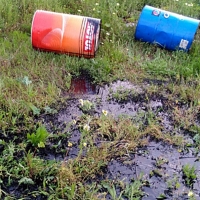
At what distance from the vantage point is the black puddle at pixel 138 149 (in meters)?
2.16

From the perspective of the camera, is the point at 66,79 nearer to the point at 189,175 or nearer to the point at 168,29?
the point at 168,29

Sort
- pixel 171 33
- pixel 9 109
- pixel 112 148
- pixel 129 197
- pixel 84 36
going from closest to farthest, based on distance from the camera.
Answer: pixel 129 197 → pixel 112 148 → pixel 9 109 → pixel 84 36 → pixel 171 33

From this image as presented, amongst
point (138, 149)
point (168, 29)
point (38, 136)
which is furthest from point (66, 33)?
point (138, 149)

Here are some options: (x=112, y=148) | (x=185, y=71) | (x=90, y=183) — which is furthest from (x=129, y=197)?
(x=185, y=71)

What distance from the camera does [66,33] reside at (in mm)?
3119

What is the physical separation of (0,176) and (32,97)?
786 millimetres

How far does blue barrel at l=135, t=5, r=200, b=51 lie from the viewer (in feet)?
11.2

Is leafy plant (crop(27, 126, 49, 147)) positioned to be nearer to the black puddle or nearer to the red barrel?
the black puddle

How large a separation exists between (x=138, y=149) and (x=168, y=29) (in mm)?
1528

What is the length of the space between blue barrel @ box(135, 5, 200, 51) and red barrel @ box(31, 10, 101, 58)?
599 millimetres

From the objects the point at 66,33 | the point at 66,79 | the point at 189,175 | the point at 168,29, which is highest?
the point at 168,29

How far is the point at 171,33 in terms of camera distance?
11.3 feet

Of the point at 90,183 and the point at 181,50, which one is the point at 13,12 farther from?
the point at 90,183

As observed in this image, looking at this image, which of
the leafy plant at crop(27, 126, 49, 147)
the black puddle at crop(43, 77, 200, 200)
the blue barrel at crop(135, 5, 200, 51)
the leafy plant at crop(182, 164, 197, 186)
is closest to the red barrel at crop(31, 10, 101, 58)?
the black puddle at crop(43, 77, 200, 200)
